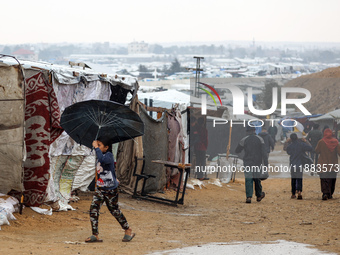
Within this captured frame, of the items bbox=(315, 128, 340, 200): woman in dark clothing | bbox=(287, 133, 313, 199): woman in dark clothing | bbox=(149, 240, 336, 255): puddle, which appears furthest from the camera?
bbox=(287, 133, 313, 199): woman in dark clothing

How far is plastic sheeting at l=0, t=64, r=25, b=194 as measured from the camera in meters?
7.75

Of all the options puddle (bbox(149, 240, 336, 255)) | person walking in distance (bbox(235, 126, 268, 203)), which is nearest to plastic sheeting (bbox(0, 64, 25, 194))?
puddle (bbox(149, 240, 336, 255))

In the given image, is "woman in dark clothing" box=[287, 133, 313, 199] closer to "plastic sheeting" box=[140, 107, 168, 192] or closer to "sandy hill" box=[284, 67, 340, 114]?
"plastic sheeting" box=[140, 107, 168, 192]

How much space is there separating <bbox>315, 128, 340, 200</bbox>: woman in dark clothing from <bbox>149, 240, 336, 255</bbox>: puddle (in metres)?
5.96

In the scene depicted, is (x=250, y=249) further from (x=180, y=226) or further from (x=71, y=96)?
(x=71, y=96)

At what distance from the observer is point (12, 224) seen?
762 cm

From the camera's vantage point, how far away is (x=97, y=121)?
738 centimetres

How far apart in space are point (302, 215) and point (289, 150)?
10.1 ft

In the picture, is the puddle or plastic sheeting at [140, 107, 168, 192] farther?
plastic sheeting at [140, 107, 168, 192]

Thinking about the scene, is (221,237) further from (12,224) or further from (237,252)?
(12,224)

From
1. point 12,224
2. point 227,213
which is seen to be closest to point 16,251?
point 12,224

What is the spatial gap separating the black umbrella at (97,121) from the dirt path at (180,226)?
138 cm

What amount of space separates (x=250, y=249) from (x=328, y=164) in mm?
6748

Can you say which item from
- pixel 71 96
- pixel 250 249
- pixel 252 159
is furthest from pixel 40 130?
pixel 252 159
